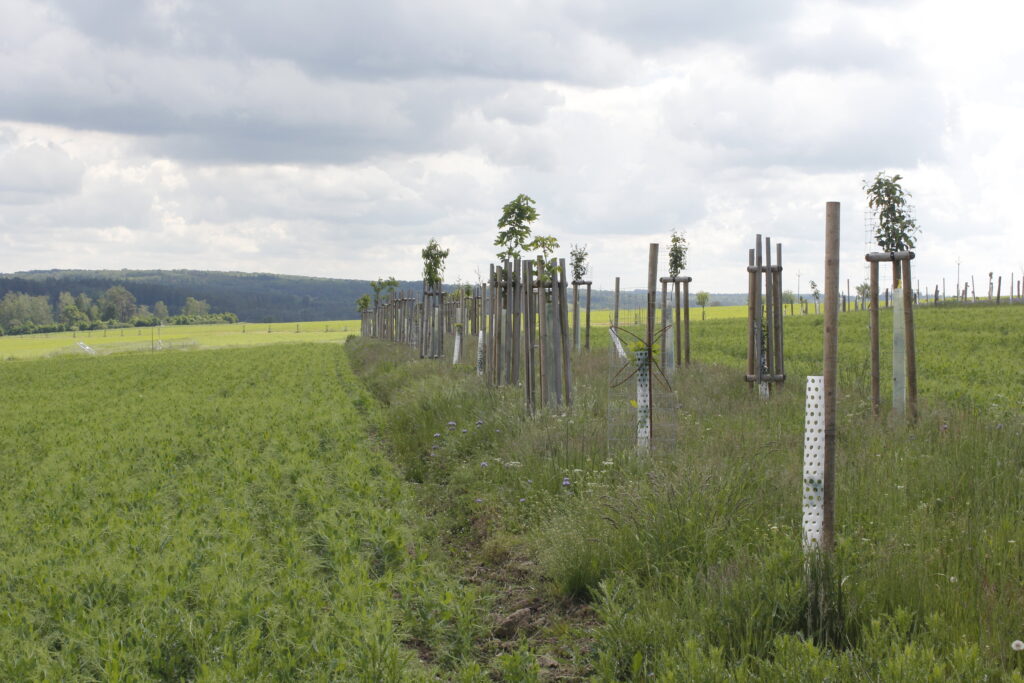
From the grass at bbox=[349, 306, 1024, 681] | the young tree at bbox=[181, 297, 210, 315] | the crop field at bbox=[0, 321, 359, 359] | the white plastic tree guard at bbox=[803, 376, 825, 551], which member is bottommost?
the crop field at bbox=[0, 321, 359, 359]

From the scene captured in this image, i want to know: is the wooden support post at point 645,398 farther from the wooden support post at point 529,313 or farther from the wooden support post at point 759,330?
the wooden support post at point 759,330

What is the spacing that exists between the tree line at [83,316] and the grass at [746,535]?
491 ft

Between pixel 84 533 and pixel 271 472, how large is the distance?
2650 millimetres

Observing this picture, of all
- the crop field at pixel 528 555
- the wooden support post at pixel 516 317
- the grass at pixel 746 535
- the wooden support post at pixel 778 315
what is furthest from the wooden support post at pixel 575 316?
the grass at pixel 746 535

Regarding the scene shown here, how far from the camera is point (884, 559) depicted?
15.3 ft

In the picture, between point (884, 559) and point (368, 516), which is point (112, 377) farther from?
point (884, 559)

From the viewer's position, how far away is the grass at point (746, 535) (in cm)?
395

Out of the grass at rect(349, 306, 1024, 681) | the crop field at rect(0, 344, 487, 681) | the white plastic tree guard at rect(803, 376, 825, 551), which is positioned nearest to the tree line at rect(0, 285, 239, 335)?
the crop field at rect(0, 344, 487, 681)

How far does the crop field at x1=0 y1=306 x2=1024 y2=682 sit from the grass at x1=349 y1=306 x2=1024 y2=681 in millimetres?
21

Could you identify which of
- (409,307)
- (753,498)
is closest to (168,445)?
(753,498)

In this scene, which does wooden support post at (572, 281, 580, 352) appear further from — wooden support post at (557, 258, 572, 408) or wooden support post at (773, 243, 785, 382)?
wooden support post at (557, 258, 572, 408)

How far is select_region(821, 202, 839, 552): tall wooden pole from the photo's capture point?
471 cm

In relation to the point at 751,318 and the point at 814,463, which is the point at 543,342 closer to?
the point at 751,318

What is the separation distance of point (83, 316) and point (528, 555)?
165 metres
